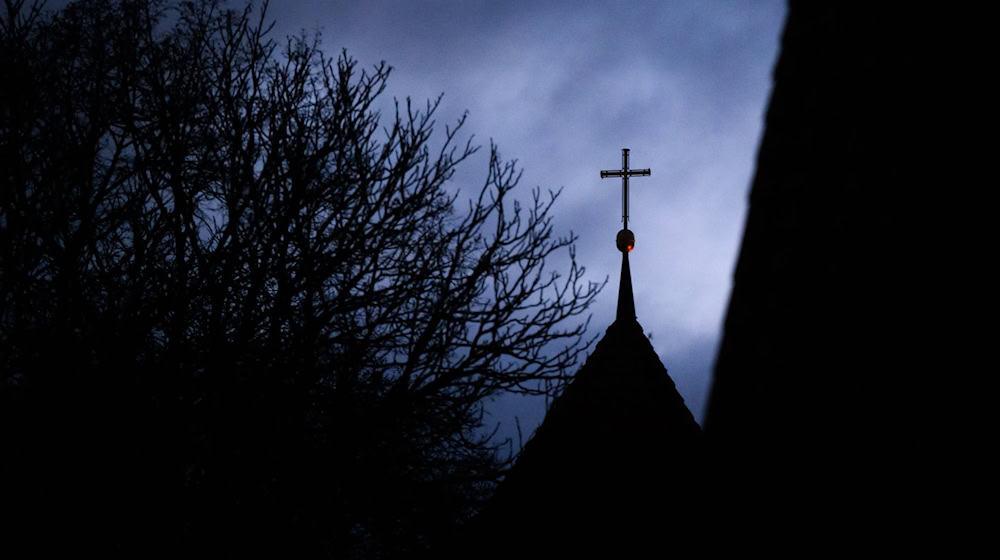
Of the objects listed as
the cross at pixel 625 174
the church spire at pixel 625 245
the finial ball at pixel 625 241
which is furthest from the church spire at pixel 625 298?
the cross at pixel 625 174

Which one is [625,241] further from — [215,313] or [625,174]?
[215,313]

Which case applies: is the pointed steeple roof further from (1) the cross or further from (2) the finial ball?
(1) the cross

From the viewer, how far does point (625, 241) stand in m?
10.0

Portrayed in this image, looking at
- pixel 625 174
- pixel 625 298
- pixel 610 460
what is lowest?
pixel 610 460

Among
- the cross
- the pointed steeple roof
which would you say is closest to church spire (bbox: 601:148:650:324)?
the cross

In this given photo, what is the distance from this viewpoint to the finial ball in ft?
32.8

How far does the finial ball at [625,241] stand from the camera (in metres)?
9.99

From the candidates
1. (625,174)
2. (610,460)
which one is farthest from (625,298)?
(610,460)

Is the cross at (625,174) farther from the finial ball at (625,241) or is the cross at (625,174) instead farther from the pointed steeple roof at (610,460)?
the pointed steeple roof at (610,460)

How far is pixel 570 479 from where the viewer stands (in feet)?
19.8

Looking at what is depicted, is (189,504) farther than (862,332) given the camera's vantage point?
Yes

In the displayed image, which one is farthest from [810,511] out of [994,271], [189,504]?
[189,504]

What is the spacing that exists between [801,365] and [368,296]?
5804 mm

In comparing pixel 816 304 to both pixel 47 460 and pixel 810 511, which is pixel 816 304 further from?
pixel 47 460
